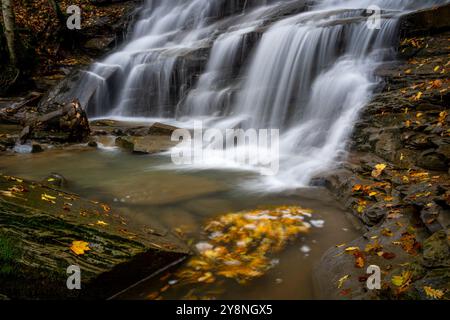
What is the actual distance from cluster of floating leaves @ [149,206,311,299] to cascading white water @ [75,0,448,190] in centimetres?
135

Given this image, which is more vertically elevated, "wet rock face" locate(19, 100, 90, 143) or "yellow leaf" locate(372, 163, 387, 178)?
"yellow leaf" locate(372, 163, 387, 178)

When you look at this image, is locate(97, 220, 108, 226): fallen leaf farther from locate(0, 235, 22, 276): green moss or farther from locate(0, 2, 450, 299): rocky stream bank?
locate(0, 235, 22, 276): green moss

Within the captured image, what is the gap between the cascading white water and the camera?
7.62m

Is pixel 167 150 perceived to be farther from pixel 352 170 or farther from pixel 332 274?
pixel 332 274

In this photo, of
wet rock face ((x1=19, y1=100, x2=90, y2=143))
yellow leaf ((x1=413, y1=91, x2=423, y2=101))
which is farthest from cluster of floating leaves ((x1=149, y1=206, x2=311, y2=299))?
wet rock face ((x1=19, y1=100, x2=90, y2=143))

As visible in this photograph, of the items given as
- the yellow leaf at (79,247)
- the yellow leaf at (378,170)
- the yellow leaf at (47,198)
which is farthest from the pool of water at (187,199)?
the yellow leaf at (47,198)

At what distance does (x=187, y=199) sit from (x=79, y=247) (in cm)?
236

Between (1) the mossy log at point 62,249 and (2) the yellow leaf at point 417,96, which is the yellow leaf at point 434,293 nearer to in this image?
(1) the mossy log at point 62,249

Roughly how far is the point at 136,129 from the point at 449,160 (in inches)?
315

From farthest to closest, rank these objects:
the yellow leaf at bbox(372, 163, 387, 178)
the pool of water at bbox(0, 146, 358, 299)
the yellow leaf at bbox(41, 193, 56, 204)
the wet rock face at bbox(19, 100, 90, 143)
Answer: the wet rock face at bbox(19, 100, 90, 143), the yellow leaf at bbox(372, 163, 387, 178), the yellow leaf at bbox(41, 193, 56, 204), the pool of water at bbox(0, 146, 358, 299)

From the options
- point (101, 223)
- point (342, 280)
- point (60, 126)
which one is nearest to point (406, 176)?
point (342, 280)

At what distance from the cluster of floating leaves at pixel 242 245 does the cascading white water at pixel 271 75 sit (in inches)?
53.0

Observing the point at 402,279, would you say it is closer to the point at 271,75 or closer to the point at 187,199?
the point at 187,199

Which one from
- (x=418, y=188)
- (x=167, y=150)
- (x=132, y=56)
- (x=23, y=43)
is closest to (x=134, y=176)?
(x=167, y=150)
